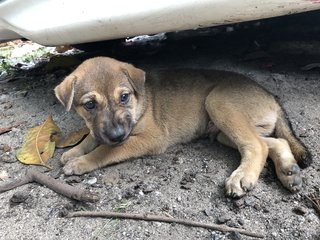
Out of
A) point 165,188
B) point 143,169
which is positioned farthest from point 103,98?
point 165,188

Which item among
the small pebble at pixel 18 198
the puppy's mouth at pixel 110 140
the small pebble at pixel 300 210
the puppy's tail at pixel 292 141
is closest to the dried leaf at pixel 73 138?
the puppy's mouth at pixel 110 140

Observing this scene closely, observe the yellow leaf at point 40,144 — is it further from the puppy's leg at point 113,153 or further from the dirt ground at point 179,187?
the puppy's leg at point 113,153

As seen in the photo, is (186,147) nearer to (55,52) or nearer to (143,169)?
(143,169)

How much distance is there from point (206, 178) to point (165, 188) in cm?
31

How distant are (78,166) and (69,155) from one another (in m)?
0.28

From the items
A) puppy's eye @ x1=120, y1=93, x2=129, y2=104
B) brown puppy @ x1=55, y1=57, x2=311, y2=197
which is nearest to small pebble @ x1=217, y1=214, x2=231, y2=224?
brown puppy @ x1=55, y1=57, x2=311, y2=197

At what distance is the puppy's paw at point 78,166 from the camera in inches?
134

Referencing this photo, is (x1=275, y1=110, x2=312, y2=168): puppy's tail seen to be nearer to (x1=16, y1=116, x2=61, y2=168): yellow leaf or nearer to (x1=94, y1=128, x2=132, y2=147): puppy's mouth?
(x1=94, y1=128, x2=132, y2=147): puppy's mouth

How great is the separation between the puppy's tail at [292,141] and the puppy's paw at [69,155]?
5.36 ft

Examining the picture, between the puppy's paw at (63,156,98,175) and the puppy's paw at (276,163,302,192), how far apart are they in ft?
4.59

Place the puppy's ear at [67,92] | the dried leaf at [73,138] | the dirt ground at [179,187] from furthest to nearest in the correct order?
the dried leaf at [73,138] < the puppy's ear at [67,92] < the dirt ground at [179,187]

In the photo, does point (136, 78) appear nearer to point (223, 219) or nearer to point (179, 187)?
point (179, 187)

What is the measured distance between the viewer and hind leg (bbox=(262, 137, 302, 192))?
2.94 meters

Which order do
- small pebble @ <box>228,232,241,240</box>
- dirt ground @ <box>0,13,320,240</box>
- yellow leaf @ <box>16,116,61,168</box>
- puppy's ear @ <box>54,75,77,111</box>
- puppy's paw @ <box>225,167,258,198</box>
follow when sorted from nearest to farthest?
small pebble @ <box>228,232,241,240</box> → dirt ground @ <box>0,13,320,240</box> → puppy's paw @ <box>225,167,258,198</box> → puppy's ear @ <box>54,75,77,111</box> → yellow leaf @ <box>16,116,61,168</box>
